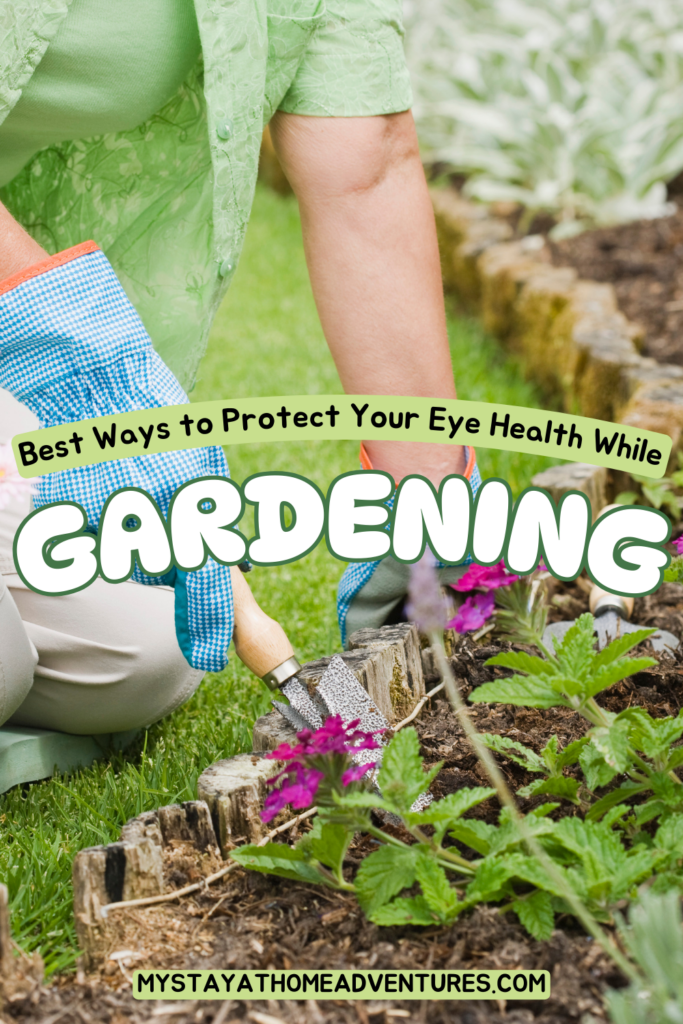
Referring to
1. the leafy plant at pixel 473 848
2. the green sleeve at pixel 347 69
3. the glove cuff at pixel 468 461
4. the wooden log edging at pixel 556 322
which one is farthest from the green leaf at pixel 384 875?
the wooden log edging at pixel 556 322

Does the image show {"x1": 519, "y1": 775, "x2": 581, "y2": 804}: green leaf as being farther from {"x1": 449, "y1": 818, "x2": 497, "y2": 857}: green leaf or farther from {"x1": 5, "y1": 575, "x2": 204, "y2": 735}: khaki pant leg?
{"x1": 5, "y1": 575, "x2": 204, "y2": 735}: khaki pant leg

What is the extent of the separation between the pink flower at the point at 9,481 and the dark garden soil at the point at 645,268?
1.59m

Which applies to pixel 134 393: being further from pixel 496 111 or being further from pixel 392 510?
pixel 496 111

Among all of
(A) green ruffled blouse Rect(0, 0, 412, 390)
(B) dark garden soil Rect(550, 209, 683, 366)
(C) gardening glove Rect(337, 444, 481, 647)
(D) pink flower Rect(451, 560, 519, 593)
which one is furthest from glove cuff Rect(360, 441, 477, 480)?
(B) dark garden soil Rect(550, 209, 683, 366)

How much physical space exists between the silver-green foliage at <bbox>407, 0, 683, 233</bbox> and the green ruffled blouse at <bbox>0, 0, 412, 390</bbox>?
2064 mm

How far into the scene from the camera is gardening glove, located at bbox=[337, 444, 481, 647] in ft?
4.79

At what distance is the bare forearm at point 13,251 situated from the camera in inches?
46.2

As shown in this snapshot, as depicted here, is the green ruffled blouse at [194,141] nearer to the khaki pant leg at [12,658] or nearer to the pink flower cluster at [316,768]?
the khaki pant leg at [12,658]

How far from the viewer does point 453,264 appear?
3.92 m

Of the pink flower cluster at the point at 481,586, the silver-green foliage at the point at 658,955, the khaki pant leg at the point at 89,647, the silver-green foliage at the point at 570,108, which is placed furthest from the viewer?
the silver-green foliage at the point at 570,108

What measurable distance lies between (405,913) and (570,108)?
3.34 metres

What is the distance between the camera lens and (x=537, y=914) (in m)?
0.88

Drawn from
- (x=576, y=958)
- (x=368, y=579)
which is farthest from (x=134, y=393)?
(x=576, y=958)

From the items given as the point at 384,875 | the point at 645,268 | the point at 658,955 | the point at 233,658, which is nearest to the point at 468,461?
the point at 233,658
